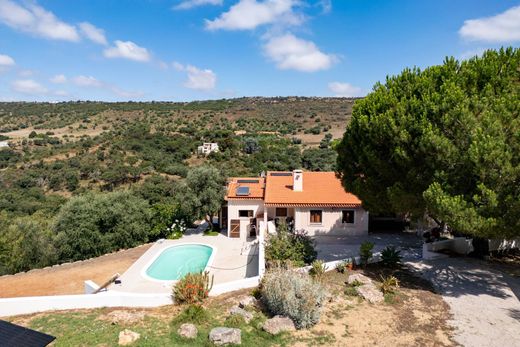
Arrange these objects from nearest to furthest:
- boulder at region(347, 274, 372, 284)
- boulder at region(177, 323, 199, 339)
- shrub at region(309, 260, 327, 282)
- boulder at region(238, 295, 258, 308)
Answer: boulder at region(177, 323, 199, 339), boulder at region(238, 295, 258, 308), boulder at region(347, 274, 372, 284), shrub at region(309, 260, 327, 282)

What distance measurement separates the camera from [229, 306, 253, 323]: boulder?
424 inches

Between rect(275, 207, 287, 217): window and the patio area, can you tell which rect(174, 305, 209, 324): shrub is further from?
rect(275, 207, 287, 217): window

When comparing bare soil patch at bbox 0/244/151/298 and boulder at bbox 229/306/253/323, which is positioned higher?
boulder at bbox 229/306/253/323

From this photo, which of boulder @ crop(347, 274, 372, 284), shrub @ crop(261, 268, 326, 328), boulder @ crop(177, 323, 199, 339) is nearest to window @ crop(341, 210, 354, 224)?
boulder @ crop(347, 274, 372, 284)

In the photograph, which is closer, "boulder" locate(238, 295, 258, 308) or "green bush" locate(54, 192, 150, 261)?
"boulder" locate(238, 295, 258, 308)

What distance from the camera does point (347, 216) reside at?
22875 mm

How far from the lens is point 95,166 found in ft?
163

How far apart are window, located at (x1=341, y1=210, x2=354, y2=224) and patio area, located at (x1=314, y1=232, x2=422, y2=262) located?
111 cm

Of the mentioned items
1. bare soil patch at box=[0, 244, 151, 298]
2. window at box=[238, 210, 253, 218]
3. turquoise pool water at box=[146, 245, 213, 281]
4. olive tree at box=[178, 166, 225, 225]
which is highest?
olive tree at box=[178, 166, 225, 225]

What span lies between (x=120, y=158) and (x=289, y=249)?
4494 cm

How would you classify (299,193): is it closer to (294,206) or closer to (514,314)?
(294,206)

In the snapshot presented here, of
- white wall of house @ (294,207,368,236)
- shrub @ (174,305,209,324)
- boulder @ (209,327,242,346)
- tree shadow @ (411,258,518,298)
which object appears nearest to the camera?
boulder @ (209,327,242,346)

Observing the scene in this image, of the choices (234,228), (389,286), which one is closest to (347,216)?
(234,228)

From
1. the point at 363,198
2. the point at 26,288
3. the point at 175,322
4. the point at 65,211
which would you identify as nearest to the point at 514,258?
the point at 363,198
